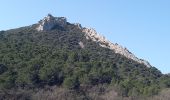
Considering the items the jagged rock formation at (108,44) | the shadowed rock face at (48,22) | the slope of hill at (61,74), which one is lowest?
the slope of hill at (61,74)

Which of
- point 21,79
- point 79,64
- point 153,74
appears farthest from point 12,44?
point 153,74

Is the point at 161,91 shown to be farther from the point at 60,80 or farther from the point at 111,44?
the point at 111,44

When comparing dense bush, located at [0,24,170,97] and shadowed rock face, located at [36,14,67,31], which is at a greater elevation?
shadowed rock face, located at [36,14,67,31]

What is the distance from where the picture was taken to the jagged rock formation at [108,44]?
96625 mm

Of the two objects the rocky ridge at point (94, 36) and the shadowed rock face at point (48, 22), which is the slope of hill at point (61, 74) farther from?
the shadowed rock face at point (48, 22)

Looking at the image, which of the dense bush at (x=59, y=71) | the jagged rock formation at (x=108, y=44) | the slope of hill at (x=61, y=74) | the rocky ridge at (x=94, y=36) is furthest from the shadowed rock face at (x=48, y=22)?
the dense bush at (x=59, y=71)

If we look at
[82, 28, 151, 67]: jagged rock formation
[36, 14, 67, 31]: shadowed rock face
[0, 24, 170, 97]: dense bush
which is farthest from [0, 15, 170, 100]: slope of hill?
[36, 14, 67, 31]: shadowed rock face

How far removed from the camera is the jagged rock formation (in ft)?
317

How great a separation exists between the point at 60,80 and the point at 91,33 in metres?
43.4

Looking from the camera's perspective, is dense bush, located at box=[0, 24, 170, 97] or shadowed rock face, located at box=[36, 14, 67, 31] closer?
dense bush, located at box=[0, 24, 170, 97]

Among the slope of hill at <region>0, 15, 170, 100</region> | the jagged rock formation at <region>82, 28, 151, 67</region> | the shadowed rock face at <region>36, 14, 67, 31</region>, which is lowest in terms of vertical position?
the slope of hill at <region>0, 15, 170, 100</region>

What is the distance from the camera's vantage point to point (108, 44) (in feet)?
326

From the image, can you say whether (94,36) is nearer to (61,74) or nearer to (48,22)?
(48,22)

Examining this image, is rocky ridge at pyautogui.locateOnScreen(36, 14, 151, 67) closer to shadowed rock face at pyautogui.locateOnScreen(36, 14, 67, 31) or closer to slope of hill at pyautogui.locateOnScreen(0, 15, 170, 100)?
shadowed rock face at pyautogui.locateOnScreen(36, 14, 67, 31)
